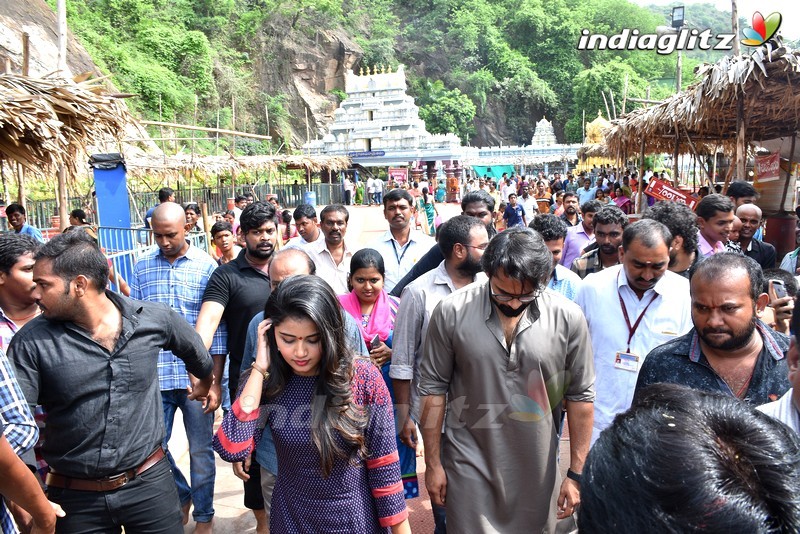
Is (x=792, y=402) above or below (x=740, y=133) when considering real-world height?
below

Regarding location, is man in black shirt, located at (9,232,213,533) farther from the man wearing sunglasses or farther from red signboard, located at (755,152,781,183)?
red signboard, located at (755,152,781,183)

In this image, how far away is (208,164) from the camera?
834 inches

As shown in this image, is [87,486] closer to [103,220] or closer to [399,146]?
[103,220]

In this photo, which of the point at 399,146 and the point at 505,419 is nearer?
the point at 505,419

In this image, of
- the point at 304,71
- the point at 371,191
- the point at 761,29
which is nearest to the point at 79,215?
the point at 761,29

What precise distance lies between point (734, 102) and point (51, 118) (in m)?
7.43

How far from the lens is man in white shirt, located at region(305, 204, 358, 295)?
15.4 ft

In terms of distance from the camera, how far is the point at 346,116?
4666 centimetres

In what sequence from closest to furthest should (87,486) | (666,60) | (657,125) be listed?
(87,486)
(657,125)
(666,60)

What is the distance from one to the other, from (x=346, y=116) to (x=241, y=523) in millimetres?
44815

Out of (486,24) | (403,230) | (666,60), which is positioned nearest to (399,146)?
(486,24)

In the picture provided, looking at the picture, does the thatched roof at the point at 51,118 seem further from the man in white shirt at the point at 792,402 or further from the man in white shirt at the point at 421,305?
the man in white shirt at the point at 792,402

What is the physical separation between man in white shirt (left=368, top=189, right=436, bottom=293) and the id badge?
1.98 meters

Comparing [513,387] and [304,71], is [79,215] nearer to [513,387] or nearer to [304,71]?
[513,387]
